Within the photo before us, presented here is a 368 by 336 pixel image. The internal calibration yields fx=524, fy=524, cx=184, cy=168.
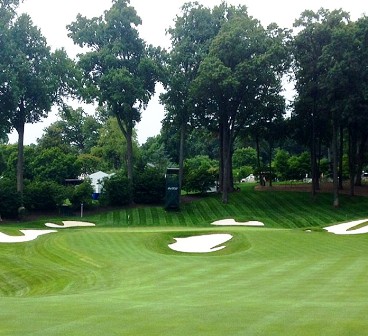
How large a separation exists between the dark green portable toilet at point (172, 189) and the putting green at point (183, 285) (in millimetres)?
17694

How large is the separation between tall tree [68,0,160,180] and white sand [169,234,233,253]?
2249 cm

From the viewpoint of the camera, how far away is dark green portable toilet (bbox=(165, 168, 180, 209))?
48906 mm

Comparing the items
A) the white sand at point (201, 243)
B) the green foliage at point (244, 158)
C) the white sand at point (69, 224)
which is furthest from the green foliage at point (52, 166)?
the white sand at point (201, 243)

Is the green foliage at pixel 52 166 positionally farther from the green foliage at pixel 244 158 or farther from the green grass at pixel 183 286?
the green grass at pixel 183 286

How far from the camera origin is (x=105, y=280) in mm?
17781

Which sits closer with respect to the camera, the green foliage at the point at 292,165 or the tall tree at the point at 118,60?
the tall tree at the point at 118,60

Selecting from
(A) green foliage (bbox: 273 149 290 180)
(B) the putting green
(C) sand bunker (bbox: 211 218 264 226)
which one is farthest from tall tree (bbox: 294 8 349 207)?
(A) green foliage (bbox: 273 149 290 180)

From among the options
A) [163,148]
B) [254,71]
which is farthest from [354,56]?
[163,148]

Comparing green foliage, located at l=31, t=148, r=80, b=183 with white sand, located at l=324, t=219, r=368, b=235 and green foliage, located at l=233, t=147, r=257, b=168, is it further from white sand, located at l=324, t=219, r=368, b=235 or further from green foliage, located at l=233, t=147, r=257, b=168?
white sand, located at l=324, t=219, r=368, b=235

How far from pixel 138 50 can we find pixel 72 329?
152ft

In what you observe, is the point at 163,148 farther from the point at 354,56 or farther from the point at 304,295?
the point at 304,295

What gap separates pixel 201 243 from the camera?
1105 inches

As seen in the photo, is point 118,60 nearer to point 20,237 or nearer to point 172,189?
point 172,189

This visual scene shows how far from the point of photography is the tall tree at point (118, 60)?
164ft
